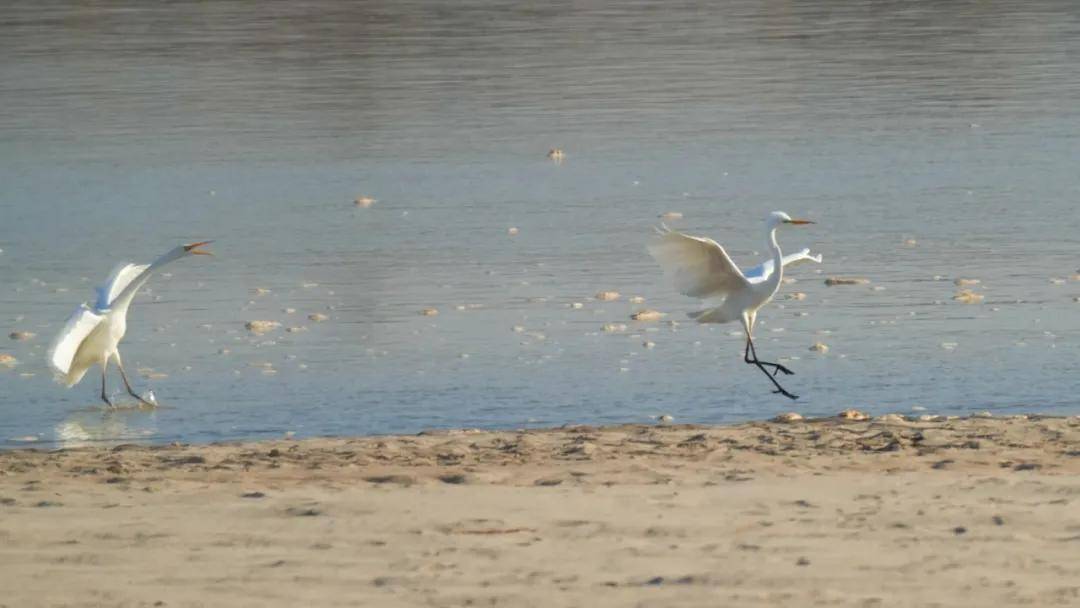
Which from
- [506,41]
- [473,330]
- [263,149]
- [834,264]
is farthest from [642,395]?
[506,41]

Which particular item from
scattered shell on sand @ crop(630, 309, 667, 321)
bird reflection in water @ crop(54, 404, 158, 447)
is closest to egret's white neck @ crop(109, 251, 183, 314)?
bird reflection in water @ crop(54, 404, 158, 447)

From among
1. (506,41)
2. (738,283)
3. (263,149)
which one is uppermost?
(506,41)

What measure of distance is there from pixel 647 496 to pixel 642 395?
115 inches

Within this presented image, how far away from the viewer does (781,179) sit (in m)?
18.0

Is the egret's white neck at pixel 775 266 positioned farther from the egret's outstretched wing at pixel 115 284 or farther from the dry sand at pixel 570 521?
the egret's outstretched wing at pixel 115 284

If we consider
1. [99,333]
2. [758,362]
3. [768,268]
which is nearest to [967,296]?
[768,268]

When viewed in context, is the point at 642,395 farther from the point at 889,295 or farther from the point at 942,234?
the point at 942,234

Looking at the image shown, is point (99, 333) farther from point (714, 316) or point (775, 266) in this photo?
point (775, 266)

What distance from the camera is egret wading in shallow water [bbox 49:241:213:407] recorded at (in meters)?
10.5

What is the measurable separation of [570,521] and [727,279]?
4.06 metres

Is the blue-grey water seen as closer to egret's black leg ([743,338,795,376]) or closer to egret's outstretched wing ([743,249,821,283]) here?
egret's black leg ([743,338,795,376])

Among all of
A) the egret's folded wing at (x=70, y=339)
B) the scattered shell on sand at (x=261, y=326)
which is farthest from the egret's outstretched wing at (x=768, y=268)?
the egret's folded wing at (x=70, y=339)

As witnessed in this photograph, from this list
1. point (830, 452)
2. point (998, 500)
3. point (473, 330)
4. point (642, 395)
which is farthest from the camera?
point (473, 330)

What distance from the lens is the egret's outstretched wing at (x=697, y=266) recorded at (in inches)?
415
